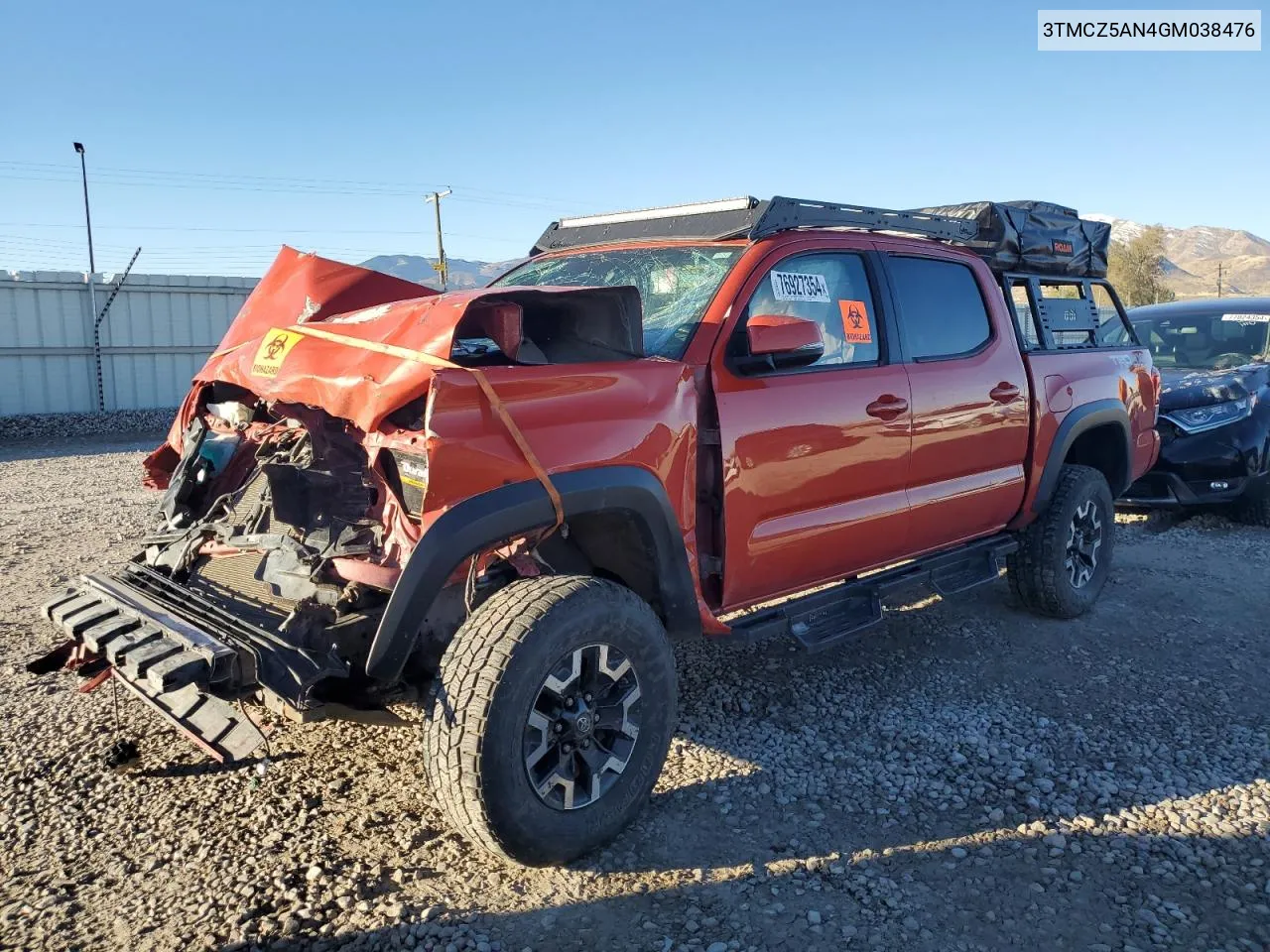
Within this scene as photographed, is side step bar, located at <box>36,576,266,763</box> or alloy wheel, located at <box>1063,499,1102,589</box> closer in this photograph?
side step bar, located at <box>36,576,266,763</box>

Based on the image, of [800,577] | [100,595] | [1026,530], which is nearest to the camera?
[100,595]

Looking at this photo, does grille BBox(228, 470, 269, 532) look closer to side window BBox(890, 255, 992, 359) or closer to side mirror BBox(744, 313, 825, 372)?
side mirror BBox(744, 313, 825, 372)

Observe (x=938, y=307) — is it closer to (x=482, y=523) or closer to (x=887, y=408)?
(x=887, y=408)

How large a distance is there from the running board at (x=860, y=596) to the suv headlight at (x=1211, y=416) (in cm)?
366

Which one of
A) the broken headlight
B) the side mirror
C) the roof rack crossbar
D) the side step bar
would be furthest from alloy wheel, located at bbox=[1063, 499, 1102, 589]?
the side step bar

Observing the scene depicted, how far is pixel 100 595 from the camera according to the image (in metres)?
3.34

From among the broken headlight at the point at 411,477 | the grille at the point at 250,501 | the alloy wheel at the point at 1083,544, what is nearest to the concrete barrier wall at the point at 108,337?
the grille at the point at 250,501

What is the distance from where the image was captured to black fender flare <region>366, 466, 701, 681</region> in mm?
2715

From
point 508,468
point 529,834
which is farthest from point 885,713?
point 508,468

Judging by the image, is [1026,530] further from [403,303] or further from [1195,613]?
[403,303]

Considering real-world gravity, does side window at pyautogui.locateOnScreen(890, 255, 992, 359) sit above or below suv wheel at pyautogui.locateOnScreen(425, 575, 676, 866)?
above

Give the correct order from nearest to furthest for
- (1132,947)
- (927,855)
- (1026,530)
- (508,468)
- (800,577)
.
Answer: (1132,947) < (508,468) < (927,855) < (800,577) < (1026,530)

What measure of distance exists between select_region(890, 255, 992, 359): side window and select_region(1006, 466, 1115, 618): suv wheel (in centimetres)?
117

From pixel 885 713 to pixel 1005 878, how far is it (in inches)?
48.1
